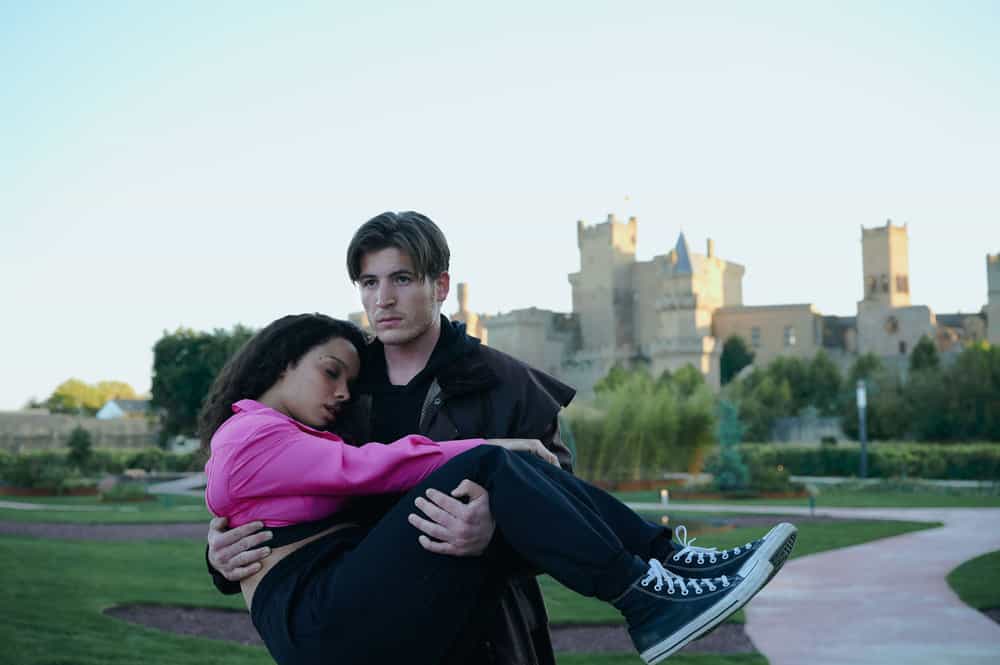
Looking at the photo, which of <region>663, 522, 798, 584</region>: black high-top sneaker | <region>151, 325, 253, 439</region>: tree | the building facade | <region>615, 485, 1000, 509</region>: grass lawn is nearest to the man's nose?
<region>663, 522, 798, 584</region>: black high-top sneaker

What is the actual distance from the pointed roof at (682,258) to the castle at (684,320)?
60 mm

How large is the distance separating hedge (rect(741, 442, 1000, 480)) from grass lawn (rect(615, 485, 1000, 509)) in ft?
7.17

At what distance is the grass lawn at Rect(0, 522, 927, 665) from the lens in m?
6.35

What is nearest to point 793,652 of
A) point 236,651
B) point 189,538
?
point 236,651

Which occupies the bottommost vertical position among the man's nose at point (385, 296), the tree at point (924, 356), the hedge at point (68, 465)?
the hedge at point (68, 465)

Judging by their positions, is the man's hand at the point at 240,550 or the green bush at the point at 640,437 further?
the green bush at the point at 640,437

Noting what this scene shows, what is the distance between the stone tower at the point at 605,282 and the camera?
74.2 metres

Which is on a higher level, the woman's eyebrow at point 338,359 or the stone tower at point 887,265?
the stone tower at point 887,265

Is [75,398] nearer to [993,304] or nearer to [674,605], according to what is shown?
[993,304]

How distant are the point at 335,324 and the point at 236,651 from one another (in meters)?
4.18

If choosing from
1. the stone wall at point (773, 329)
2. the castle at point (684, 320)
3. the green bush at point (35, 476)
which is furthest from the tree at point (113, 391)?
the green bush at point (35, 476)

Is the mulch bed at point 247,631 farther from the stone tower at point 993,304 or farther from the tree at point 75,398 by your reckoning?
the tree at point 75,398

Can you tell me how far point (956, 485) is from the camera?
2325 cm

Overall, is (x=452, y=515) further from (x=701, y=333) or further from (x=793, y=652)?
(x=701, y=333)
